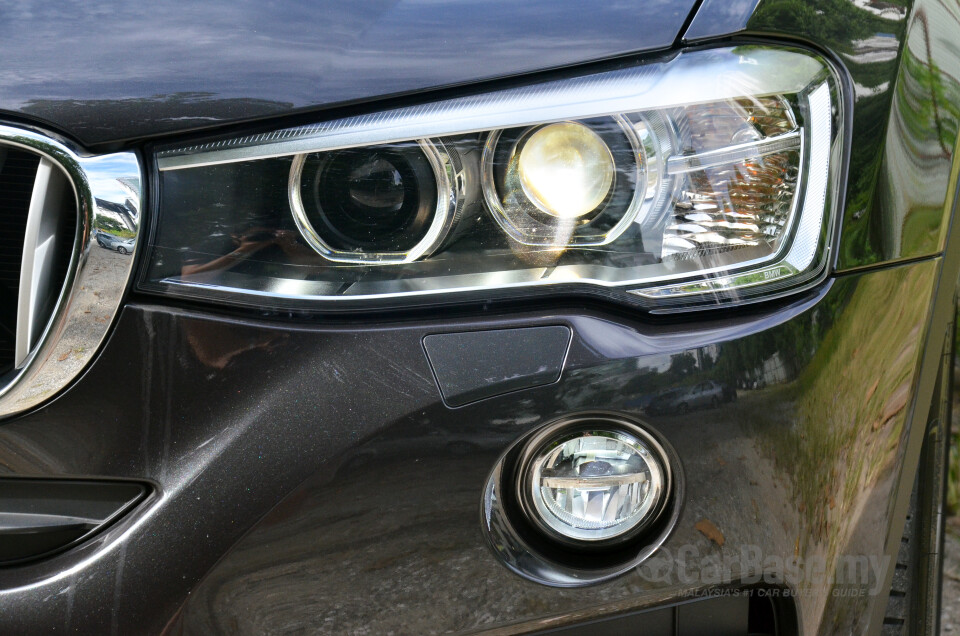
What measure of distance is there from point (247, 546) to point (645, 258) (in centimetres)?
58

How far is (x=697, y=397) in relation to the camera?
95cm

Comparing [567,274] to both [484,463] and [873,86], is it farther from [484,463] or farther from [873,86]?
[873,86]

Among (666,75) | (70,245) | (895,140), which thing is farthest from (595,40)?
(70,245)

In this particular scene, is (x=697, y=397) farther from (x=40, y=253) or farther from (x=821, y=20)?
(x=40, y=253)

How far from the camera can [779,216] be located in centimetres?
98

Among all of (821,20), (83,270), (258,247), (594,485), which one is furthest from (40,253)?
(821,20)

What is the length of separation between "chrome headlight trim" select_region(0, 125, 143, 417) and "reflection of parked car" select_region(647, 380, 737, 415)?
0.64 meters

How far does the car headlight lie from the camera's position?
0.96 m

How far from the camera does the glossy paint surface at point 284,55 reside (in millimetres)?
957

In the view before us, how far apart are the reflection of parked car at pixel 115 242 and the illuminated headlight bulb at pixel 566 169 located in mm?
461

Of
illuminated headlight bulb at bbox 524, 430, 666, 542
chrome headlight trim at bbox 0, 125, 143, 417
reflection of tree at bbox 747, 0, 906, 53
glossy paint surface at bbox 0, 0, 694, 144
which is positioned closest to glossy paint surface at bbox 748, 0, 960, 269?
reflection of tree at bbox 747, 0, 906, 53

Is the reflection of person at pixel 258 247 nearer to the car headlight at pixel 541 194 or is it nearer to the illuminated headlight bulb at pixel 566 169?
the car headlight at pixel 541 194

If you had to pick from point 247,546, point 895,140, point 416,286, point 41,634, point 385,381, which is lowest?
point 41,634

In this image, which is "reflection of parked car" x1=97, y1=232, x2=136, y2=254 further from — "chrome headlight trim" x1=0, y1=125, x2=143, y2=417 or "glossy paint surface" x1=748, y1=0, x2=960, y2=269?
"glossy paint surface" x1=748, y1=0, x2=960, y2=269
